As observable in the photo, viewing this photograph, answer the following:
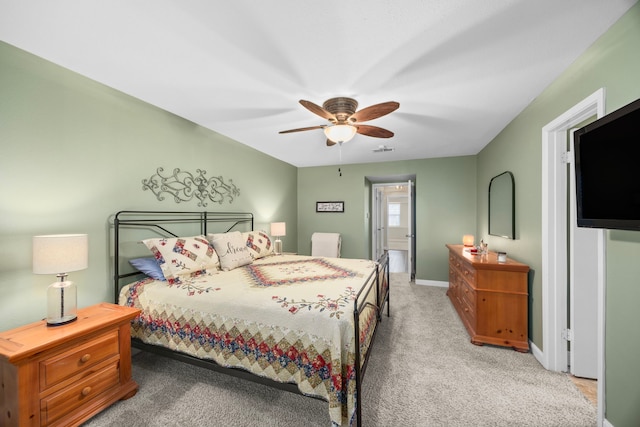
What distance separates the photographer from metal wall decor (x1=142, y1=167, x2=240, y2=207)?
275cm

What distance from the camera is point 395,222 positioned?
392 inches

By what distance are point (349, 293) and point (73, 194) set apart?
8.03 ft

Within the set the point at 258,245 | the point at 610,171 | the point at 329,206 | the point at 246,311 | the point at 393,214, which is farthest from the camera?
the point at 393,214

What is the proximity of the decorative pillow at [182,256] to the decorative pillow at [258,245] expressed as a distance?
0.71m

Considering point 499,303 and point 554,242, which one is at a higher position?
point 554,242

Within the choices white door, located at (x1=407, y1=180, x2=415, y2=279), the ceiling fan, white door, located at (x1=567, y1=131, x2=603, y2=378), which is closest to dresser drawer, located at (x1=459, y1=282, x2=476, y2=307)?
white door, located at (x1=567, y1=131, x2=603, y2=378)

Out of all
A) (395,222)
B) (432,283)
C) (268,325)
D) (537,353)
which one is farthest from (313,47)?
(395,222)

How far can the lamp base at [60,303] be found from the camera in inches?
65.9

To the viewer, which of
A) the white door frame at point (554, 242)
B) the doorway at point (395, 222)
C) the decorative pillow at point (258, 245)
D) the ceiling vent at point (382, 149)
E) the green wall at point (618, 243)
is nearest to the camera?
the green wall at point (618, 243)

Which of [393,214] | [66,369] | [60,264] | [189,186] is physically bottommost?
[66,369]

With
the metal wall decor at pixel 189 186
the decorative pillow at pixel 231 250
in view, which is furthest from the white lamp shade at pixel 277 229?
the decorative pillow at pixel 231 250

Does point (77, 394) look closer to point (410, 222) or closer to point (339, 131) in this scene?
point (339, 131)

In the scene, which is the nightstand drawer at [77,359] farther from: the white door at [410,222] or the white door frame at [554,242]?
the white door at [410,222]

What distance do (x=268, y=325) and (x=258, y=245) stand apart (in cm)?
193
